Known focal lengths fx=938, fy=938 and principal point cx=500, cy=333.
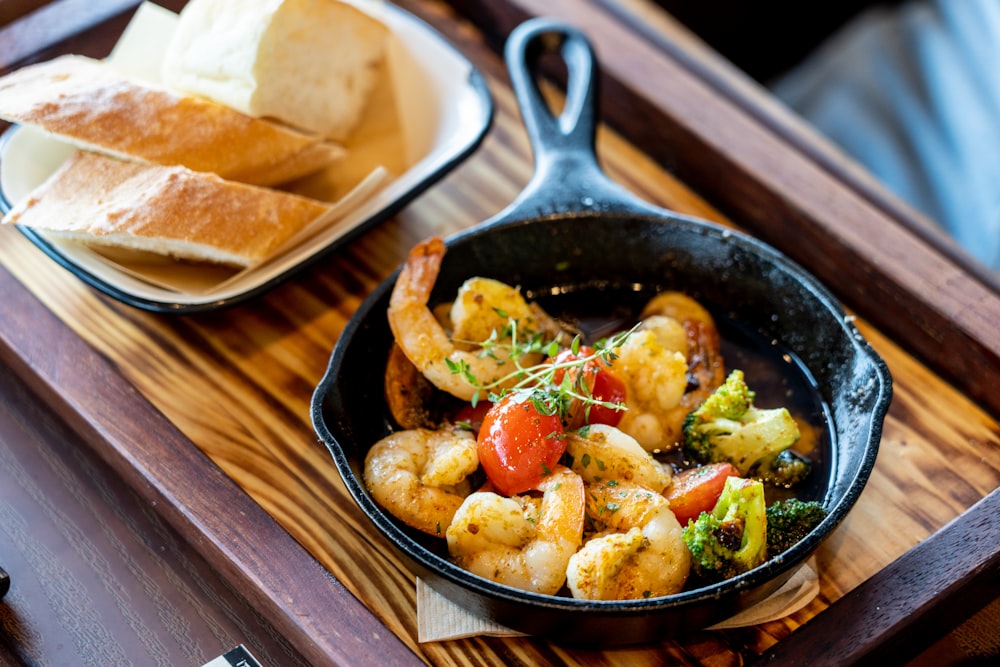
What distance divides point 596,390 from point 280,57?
3.34ft

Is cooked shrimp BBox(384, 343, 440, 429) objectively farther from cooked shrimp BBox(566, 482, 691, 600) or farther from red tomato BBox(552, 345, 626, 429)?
cooked shrimp BBox(566, 482, 691, 600)

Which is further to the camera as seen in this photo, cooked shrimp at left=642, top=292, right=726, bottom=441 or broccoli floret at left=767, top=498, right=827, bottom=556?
cooked shrimp at left=642, top=292, right=726, bottom=441

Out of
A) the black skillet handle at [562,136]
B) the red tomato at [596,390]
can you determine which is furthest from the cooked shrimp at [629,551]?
the black skillet handle at [562,136]

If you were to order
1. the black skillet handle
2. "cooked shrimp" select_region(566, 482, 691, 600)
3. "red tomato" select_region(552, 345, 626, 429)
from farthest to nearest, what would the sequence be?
the black skillet handle → "red tomato" select_region(552, 345, 626, 429) → "cooked shrimp" select_region(566, 482, 691, 600)

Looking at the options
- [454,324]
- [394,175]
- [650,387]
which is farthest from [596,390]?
[394,175]

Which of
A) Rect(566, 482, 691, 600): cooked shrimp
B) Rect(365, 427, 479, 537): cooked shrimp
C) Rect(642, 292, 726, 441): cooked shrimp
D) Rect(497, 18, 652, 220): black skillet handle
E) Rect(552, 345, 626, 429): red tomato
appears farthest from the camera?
Rect(497, 18, 652, 220): black skillet handle

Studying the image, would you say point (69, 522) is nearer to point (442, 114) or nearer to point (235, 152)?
point (235, 152)

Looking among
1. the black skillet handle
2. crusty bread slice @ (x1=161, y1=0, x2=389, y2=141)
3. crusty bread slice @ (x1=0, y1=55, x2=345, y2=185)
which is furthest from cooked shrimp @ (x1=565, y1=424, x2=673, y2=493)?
crusty bread slice @ (x1=161, y1=0, x2=389, y2=141)

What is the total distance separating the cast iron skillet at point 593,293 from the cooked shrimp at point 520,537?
55 mm

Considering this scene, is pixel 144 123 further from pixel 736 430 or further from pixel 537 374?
pixel 736 430

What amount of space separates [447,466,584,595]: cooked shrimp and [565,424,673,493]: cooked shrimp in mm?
71

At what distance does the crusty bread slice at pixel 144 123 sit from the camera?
1.88 meters

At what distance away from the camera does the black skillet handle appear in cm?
200

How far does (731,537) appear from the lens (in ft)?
4.80
